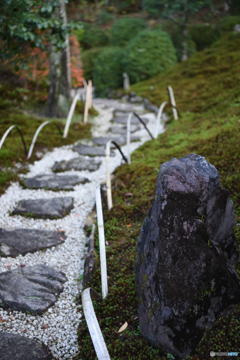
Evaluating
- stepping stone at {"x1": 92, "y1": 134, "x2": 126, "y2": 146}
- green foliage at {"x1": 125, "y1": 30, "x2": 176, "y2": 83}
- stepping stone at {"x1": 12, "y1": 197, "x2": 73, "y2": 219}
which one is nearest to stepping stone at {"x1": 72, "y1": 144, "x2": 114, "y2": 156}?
stepping stone at {"x1": 92, "y1": 134, "x2": 126, "y2": 146}

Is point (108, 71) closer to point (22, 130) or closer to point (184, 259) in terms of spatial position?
point (22, 130)

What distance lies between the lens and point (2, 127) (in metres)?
7.30

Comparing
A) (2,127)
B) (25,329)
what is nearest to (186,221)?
(25,329)

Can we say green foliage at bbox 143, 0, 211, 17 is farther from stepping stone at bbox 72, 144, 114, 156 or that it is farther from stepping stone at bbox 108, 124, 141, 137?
stepping stone at bbox 72, 144, 114, 156

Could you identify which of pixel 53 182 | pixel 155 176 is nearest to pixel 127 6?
pixel 53 182

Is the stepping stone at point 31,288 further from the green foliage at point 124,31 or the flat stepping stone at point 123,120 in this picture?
the green foliage at point 124,31

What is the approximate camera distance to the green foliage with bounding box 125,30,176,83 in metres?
14.5

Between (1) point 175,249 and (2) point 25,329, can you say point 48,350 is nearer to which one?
(2) point 25,329

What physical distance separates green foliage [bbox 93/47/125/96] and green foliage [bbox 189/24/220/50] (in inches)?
163

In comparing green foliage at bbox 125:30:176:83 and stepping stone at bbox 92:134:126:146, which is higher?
green foliage at bbox 125:30:176:83

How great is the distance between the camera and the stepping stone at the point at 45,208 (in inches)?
182

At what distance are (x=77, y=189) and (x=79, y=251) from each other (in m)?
1.76

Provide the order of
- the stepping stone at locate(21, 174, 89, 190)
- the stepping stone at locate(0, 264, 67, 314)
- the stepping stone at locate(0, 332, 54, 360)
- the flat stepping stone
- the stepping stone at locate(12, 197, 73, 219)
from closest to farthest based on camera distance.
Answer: the stepping stone at locate(0, 332, 54, 360), the stepping stone at locate(0, 264, 67, 314), the stepping stone at locate(12, 197, 73, 219), the stepping stone at locate(21, 174, 89, 190), the flat stepping stone

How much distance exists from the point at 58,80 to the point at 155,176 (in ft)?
16.0
